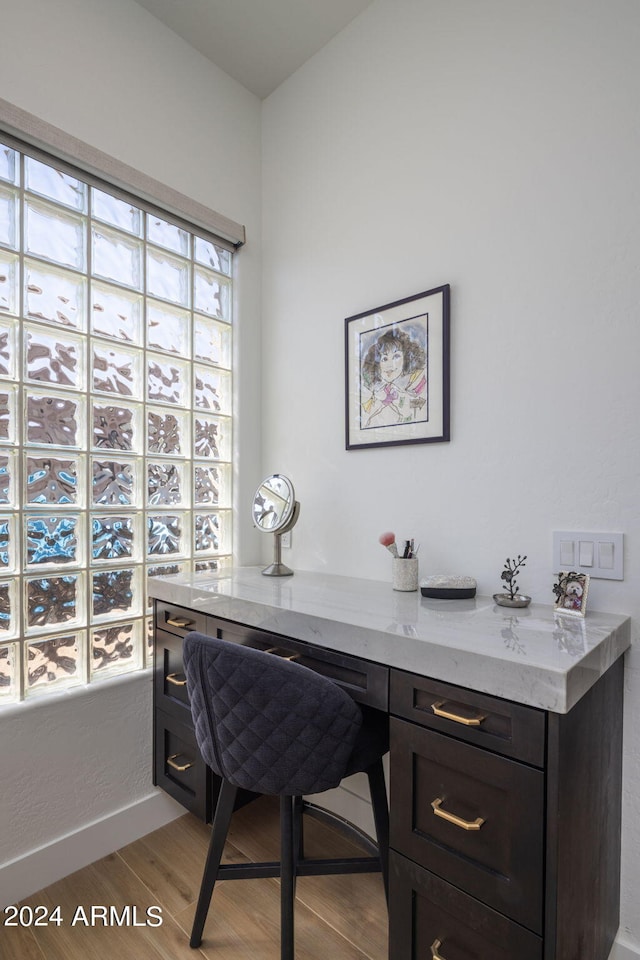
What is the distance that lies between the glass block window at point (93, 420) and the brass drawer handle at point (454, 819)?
46.6 inches

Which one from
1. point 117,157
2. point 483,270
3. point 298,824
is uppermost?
point 117,157

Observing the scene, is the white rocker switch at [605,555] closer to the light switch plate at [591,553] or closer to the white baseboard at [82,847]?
the light switch plate at [591,553]

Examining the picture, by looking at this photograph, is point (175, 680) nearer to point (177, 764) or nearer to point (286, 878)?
point (177, 764)

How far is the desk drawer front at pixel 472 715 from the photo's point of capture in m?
0.83

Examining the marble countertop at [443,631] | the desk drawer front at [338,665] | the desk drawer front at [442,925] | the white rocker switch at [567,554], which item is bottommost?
the desk drawer front at [442,925]

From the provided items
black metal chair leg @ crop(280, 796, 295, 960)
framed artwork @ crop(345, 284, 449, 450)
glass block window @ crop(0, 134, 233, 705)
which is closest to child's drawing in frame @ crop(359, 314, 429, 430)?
framed artwork @ crop(345, 284, 449, 450)

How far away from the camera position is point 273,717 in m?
1.04

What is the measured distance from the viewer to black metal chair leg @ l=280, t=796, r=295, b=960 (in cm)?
112

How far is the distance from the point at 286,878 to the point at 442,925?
362 millimetres

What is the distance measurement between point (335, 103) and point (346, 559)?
5.64ft

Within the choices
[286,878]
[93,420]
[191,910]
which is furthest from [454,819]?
[93,420]

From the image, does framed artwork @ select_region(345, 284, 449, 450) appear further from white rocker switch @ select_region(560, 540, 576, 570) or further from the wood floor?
the wood floor

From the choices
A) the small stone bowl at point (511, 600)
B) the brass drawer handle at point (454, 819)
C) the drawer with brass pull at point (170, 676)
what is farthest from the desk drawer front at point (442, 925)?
the drawer with brass pull at point (170, 676)

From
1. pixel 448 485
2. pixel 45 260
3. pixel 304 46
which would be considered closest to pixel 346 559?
pixel 448 485
